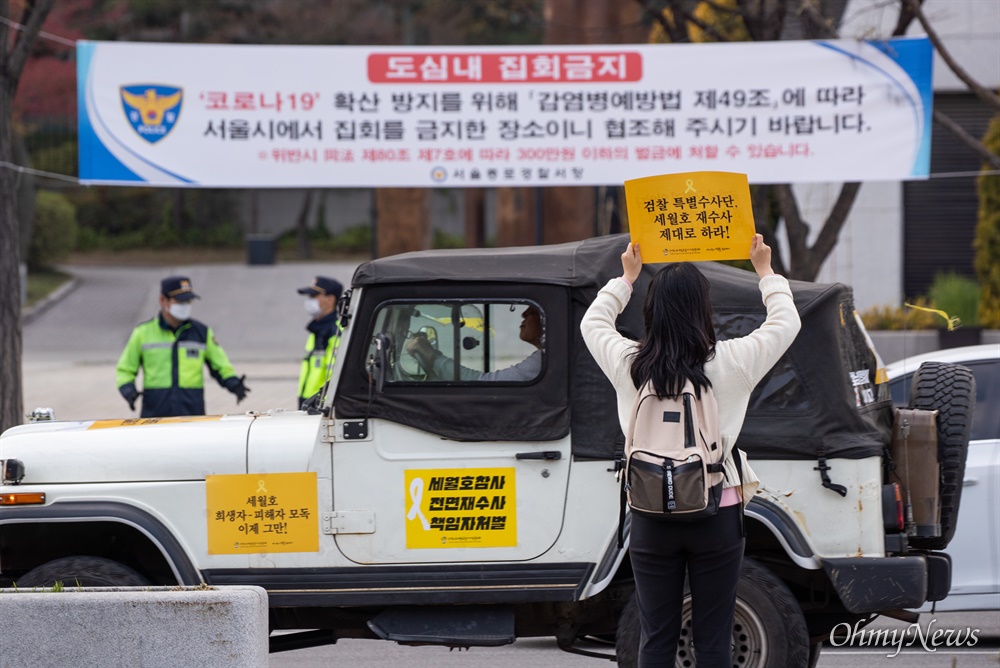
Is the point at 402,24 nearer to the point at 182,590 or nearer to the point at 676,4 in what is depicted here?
the point at 676,4

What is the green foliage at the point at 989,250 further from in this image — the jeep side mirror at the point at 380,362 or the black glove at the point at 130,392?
the jeep side mirror at the point at 380,362

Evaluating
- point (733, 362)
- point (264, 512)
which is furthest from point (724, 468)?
point (264, 512)

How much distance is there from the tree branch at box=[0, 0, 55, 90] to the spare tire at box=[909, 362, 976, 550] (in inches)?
309

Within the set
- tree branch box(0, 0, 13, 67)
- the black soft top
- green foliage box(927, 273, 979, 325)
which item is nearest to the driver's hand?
the black soft top

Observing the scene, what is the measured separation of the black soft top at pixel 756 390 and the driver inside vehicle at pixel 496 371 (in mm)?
88

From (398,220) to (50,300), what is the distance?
15.2 meters

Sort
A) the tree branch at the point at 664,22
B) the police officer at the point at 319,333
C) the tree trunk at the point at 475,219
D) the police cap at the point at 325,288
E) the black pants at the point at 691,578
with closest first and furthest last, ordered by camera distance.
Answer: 1. the black pants at the point at 691,578
2. the police officer at the point at 319,333
3. the police cap at the point at 325,288
4. the tree branch at the point at 664,22
5. the tree trunk at the point at 475,219

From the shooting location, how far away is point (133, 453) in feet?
16.8

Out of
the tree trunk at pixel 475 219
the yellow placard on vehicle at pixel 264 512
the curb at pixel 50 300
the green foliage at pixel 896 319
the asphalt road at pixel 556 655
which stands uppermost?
the tree trunk at pixel 475 219

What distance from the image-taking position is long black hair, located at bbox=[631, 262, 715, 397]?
13.2 feet

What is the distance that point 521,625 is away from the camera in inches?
208

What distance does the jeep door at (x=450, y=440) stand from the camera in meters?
5.01

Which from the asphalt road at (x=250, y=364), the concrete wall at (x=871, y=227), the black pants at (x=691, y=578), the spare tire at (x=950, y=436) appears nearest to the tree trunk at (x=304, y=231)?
the asphalt road at (x=250, y=364)

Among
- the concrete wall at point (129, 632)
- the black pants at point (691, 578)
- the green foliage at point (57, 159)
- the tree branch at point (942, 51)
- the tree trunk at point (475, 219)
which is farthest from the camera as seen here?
the green foliage at point (57, 159)
